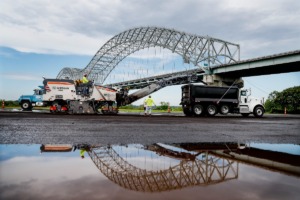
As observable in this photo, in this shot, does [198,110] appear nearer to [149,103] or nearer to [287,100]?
[149,103]

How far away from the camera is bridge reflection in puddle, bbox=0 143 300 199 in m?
2.07

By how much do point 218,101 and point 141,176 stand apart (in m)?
22.5

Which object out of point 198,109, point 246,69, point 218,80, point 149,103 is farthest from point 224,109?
point 218,80

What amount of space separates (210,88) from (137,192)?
23.1 m

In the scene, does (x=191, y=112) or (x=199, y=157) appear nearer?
(x=199, y=157)

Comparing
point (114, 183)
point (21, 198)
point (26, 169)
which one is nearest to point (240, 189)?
point (114, 183)

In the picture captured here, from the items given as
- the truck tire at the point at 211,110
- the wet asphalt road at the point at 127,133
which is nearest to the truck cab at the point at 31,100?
the truck tire at the point at 211,110

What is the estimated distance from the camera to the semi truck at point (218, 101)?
2420 cm

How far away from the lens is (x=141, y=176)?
106 inches

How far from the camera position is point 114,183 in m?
2.37

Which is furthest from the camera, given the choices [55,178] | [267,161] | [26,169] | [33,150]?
[33,150]

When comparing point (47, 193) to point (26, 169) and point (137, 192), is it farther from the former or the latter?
point (26, 169)

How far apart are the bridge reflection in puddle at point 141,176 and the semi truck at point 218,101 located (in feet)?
66.3

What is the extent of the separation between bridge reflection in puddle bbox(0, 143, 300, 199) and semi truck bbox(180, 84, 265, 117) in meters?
20.2
